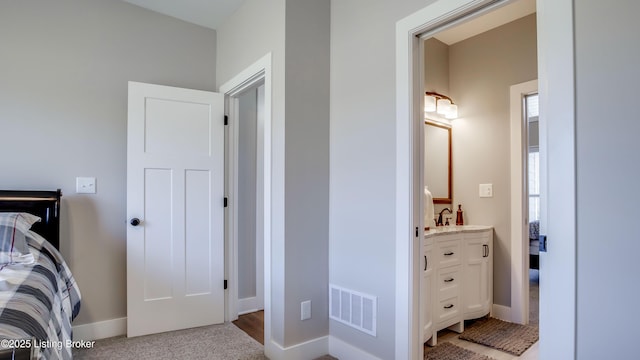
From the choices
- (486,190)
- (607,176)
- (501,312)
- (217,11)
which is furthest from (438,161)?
(217,11)

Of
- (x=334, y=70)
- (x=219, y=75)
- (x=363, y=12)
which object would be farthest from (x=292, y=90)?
(x=219, y=75)

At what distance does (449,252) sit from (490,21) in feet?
6.92

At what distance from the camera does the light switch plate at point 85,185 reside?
273cm

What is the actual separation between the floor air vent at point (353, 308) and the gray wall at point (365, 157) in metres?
0.04

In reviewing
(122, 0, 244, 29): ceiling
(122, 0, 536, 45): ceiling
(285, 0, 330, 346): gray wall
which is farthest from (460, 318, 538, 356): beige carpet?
(122, 0, 244, 29): ceiling

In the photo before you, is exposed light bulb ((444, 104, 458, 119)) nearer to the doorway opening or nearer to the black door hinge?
the doorway opening

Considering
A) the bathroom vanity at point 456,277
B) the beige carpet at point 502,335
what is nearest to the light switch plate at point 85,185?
the bathroom vanity at point 456,277

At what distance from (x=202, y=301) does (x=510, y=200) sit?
282 cm

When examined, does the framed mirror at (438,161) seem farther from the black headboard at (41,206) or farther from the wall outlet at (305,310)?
the black headboard at (41,206)

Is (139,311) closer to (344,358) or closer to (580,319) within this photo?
(344,358)

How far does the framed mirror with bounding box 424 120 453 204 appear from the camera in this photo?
10.9ft

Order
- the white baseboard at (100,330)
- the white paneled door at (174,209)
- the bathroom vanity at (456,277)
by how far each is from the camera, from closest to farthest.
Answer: the bathroom vanity at (456,277)
the white baseboard at (100,330)
the white paneled door at (174,209)

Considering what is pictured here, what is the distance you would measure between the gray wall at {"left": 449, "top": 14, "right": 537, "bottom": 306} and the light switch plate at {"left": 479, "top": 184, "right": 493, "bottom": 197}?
1.3 inches

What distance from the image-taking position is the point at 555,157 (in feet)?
4.69
